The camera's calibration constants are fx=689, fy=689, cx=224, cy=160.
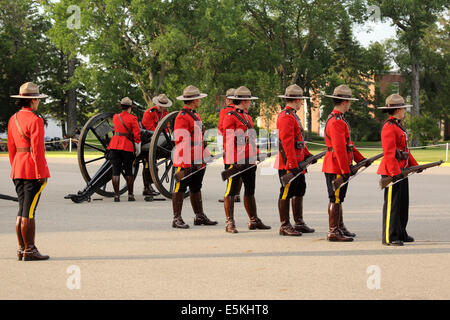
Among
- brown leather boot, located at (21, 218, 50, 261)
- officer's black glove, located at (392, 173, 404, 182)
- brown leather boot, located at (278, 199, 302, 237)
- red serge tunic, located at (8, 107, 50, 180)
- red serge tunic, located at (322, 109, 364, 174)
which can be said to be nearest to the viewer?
red serge tunic, located at (8, 107, 50, 180)

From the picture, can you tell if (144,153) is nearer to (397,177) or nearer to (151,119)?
(151,119)

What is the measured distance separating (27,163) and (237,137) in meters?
2.99

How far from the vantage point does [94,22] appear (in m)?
45.4

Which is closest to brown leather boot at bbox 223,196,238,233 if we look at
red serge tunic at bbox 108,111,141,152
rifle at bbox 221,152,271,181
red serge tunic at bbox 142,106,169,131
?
rifle at bbox 221,152,271,181

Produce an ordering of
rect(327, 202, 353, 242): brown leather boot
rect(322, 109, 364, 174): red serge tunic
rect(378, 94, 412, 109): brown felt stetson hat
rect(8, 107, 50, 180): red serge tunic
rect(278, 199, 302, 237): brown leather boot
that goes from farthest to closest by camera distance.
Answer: rect(278, 199, 302, 237): brown leather boot < rect(327, 202, 353, 242): brown leather boot < rect(322, 109, 364, 174): red serge tunic < rect(378, 94, 412, 109): brown felt stetson hat < rect(8, 107, 50, 180): red serge tunic

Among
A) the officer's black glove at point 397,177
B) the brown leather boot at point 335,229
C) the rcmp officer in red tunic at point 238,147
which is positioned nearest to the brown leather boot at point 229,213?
the rcmp officer in red tunic at point 238,147

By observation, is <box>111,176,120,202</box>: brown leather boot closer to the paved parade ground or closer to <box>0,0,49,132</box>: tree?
the paved parade ground

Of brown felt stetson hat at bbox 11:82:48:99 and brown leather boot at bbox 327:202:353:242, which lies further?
brown leather boot at bbox 327:202:353:242

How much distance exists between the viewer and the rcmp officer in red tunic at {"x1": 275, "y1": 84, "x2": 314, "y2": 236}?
8586mm

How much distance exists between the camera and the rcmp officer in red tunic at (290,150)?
338 inches

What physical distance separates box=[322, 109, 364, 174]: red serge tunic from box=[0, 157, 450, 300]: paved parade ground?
0.92 m

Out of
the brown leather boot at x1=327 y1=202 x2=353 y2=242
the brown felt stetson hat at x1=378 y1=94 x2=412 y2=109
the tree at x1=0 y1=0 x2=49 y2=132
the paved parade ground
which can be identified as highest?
the tree at x1=0 y1=0 x2=49 y2=132

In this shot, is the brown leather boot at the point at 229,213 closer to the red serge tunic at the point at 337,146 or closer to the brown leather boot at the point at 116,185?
the red serge tunic at the point at 337,146

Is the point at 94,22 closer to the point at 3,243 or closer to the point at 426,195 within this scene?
the point at 426,195
